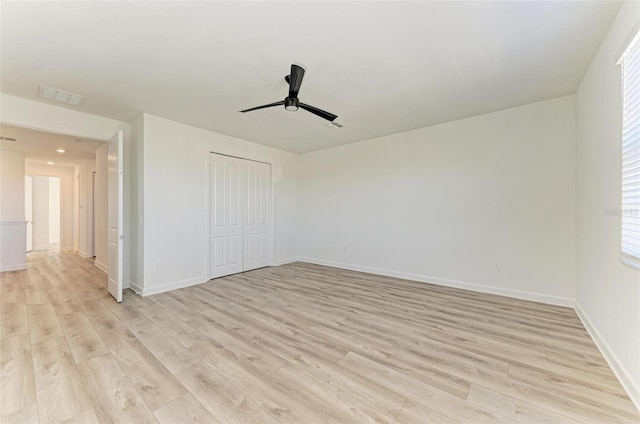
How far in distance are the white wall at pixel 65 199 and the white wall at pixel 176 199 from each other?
6076 mm

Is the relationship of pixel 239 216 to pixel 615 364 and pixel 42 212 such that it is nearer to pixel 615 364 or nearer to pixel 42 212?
pixel 615 364

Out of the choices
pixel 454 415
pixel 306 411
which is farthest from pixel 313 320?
pixel 454 415

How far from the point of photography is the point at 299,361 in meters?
2.10

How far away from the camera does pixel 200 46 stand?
87.3 inches

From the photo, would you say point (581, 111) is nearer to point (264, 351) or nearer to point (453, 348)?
point (453, 348)

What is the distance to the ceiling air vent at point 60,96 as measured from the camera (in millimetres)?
2975

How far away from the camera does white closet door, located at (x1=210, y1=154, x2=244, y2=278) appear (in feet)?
15.3

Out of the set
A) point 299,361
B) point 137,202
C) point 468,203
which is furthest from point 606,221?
point 137,202

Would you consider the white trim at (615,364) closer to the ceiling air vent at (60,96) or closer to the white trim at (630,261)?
the white trim at (630,261)

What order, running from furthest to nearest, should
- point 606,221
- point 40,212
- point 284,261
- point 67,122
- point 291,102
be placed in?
point 40,212
point 284,261
point 67,122
point 291,102
point 606,221

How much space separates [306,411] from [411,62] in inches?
118

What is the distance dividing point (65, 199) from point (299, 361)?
972 cm

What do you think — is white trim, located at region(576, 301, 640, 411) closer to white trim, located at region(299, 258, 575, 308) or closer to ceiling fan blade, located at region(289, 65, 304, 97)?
white trim, located at region(299, 258, 575, 308)

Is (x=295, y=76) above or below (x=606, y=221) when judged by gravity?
above
